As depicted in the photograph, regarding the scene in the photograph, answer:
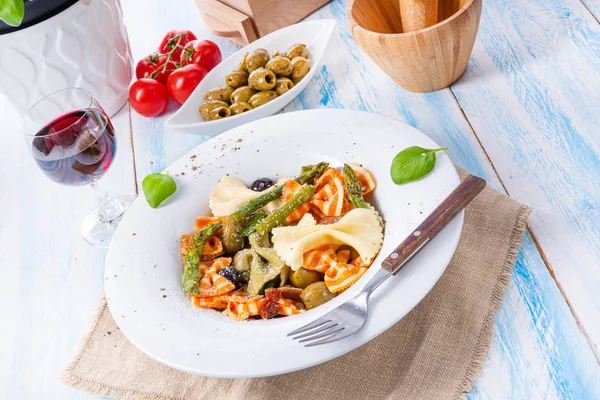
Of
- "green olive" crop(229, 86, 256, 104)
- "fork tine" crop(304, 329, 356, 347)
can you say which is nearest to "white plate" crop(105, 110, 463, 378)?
"fork tine" crop(304, 329, 356, 347)

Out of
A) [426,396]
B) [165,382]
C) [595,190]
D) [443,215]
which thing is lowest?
[165,382]

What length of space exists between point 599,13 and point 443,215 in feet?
4.70

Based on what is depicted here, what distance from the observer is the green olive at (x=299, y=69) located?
2707 mm

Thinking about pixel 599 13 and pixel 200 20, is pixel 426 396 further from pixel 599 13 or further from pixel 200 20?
pixel 200 20

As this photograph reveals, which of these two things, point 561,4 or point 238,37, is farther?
point 238,37

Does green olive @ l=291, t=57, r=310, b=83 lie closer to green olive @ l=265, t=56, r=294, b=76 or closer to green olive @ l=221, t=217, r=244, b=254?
green olive @ l=265, t=56, r=294, b=76

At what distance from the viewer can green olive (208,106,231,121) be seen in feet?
8.64

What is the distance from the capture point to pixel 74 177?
7.14 feet

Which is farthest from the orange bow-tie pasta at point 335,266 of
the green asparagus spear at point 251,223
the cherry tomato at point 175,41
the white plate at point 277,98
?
the cherry tomato at point 175,41

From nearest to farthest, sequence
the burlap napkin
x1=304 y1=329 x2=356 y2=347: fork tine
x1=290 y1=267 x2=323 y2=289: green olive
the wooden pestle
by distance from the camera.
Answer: x1=304 y1=329 x2=356 y2=347: fork tine < the burlap napkin < x1=290 y1=267 x2=323 y2=289: green olive < the wooden pestle

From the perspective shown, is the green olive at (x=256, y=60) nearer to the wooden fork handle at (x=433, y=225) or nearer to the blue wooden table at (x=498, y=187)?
the blue wooden table at (x=498, y=187)

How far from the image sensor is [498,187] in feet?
6.84

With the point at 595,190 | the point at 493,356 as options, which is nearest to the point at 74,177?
the point at 493,356

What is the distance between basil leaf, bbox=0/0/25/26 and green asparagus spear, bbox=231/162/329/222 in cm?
103
